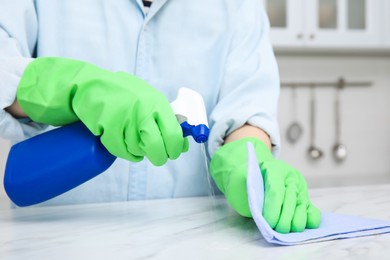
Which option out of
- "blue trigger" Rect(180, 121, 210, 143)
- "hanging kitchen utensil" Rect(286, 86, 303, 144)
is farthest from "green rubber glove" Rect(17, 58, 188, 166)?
"hanging kitchen utensil" Rect(286, 86, 303, 144)

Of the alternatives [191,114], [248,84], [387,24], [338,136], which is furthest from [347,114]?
[191,114]

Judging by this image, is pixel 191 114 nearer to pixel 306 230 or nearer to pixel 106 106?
pixel 106 106

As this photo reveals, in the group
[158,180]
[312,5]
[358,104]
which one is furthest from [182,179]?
[358,104]

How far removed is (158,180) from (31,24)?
0.40 metres

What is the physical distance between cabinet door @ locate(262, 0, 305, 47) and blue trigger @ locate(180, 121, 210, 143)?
56.9 inches

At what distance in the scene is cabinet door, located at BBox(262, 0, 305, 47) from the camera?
2.12 m

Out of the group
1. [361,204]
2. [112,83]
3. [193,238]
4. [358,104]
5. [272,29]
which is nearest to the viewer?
[193,238]

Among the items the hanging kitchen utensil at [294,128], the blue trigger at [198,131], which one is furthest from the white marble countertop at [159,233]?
the hanging kitchen utensil at [294,128]

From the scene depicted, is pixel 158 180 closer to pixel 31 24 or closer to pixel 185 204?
pixel 185 204

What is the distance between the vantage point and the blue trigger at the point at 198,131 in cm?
71

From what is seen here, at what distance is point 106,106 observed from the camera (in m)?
0.75

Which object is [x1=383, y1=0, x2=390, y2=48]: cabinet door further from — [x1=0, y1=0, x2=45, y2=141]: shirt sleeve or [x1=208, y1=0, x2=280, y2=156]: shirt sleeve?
[x1=0, y1=0, x2=45, y2=141]: shirt sleeve

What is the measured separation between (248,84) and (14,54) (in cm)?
46

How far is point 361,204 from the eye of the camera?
0.93 metres
